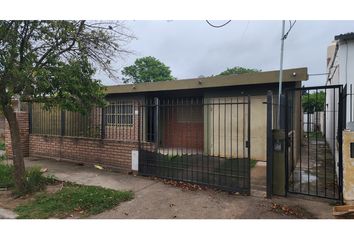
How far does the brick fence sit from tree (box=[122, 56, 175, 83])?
30.9 meters

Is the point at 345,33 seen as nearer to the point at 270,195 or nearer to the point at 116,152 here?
the point at 270,195

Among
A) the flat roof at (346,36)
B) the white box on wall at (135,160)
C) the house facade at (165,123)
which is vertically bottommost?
the white box on wall at (135,160)

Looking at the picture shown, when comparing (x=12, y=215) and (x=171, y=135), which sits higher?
(x=171, y=135)

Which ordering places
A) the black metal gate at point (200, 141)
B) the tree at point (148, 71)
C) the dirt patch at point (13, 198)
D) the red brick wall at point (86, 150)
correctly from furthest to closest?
the tree at point (148, 71) < the red brick wall at point (86, 150) < the black metal gate at point (200, 141) < the dirt patch at point (13, 198)

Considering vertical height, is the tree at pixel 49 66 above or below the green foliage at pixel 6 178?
above

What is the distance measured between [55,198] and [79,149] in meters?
3.26

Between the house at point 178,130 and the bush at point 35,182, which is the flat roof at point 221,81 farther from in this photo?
the bush at point 35,182

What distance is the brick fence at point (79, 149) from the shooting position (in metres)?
6.83

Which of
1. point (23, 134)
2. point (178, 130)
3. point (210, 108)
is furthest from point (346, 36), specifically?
point (23, 134)

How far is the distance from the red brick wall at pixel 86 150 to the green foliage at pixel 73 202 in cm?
157

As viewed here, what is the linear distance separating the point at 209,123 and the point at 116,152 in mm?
4586

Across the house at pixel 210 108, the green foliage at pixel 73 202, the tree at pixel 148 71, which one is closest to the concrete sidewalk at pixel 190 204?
the green foliage at pixel 73 202

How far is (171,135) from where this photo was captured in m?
12.4

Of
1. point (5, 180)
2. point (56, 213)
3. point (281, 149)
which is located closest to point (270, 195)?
point (281, 149)
